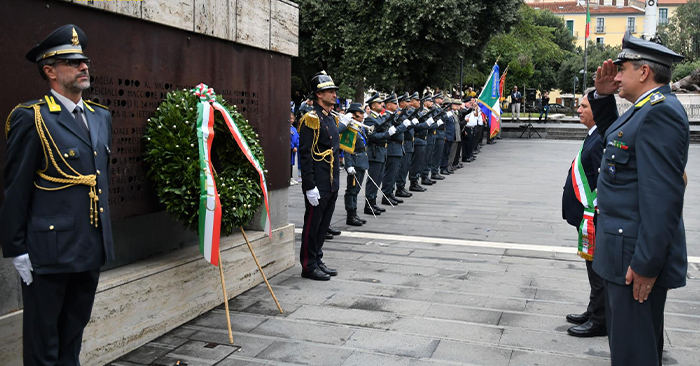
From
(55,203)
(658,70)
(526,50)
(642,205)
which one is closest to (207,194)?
(55,203)

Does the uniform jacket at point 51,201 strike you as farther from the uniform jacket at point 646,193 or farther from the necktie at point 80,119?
the uniform jacket at point 646,193

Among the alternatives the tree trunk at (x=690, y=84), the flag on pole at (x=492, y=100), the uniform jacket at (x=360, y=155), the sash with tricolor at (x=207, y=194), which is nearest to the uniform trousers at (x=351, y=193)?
the uniform jacket at (x=360, y=155)

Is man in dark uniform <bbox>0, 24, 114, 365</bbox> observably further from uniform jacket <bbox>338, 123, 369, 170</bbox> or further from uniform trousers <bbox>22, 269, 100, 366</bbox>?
uniform jacket <bbox>338, 123, 369, 170</bbox>

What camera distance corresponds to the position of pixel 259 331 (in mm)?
4883

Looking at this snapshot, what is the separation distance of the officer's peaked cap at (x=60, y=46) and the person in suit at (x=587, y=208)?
3322 mm

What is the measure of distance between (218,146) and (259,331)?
149 centimetres

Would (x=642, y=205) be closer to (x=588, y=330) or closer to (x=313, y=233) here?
(x=588, y=330)

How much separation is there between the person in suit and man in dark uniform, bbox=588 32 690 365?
1292 millimetres

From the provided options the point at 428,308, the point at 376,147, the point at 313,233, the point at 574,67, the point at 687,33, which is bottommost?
the point at 428,308

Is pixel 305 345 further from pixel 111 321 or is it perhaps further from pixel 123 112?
pixel 123 112

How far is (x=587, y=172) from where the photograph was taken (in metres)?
4.79

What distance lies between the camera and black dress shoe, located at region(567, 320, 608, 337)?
4.79 meters

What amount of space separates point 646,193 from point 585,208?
1798 millimetres

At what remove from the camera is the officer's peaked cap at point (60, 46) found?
3230 millimetres
